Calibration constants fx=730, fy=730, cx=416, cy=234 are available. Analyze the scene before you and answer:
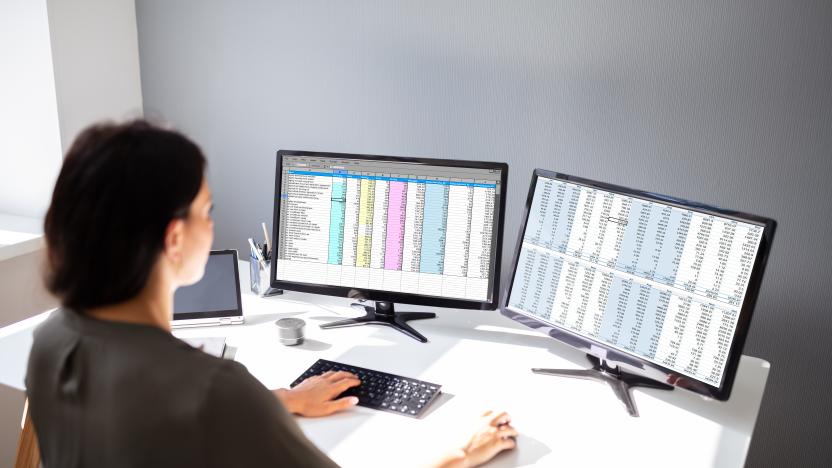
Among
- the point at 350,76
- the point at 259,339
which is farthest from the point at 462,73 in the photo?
the point at 259,339

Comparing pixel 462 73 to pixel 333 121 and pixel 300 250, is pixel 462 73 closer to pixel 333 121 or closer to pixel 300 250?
pixel 333 121

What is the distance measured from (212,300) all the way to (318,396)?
0.58 m

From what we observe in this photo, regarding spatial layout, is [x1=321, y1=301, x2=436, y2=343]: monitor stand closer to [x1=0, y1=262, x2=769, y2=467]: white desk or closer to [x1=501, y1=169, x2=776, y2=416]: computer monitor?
[x1=0, y1=262, x2=769, y2=467]: white desk

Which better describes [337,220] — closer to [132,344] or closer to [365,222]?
[365,222]

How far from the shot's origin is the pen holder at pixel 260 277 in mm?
2170

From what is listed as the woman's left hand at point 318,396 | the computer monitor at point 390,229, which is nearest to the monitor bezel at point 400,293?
the computer monitor at point 390,229

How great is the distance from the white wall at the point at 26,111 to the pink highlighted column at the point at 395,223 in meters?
1.38

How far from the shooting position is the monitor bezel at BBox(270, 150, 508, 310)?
1.87 meters

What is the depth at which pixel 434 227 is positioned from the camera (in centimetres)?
192

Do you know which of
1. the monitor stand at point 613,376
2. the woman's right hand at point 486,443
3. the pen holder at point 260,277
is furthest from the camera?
the pen holder at point 260,277

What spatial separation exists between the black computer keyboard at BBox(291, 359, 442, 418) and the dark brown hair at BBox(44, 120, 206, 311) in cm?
73

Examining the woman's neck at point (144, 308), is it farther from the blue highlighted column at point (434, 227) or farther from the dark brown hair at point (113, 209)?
the blue highlighted column at point (434, 227)

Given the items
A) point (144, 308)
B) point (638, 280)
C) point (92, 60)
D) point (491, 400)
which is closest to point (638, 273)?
point (638, 280)

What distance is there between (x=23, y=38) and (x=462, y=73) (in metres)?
1.51
